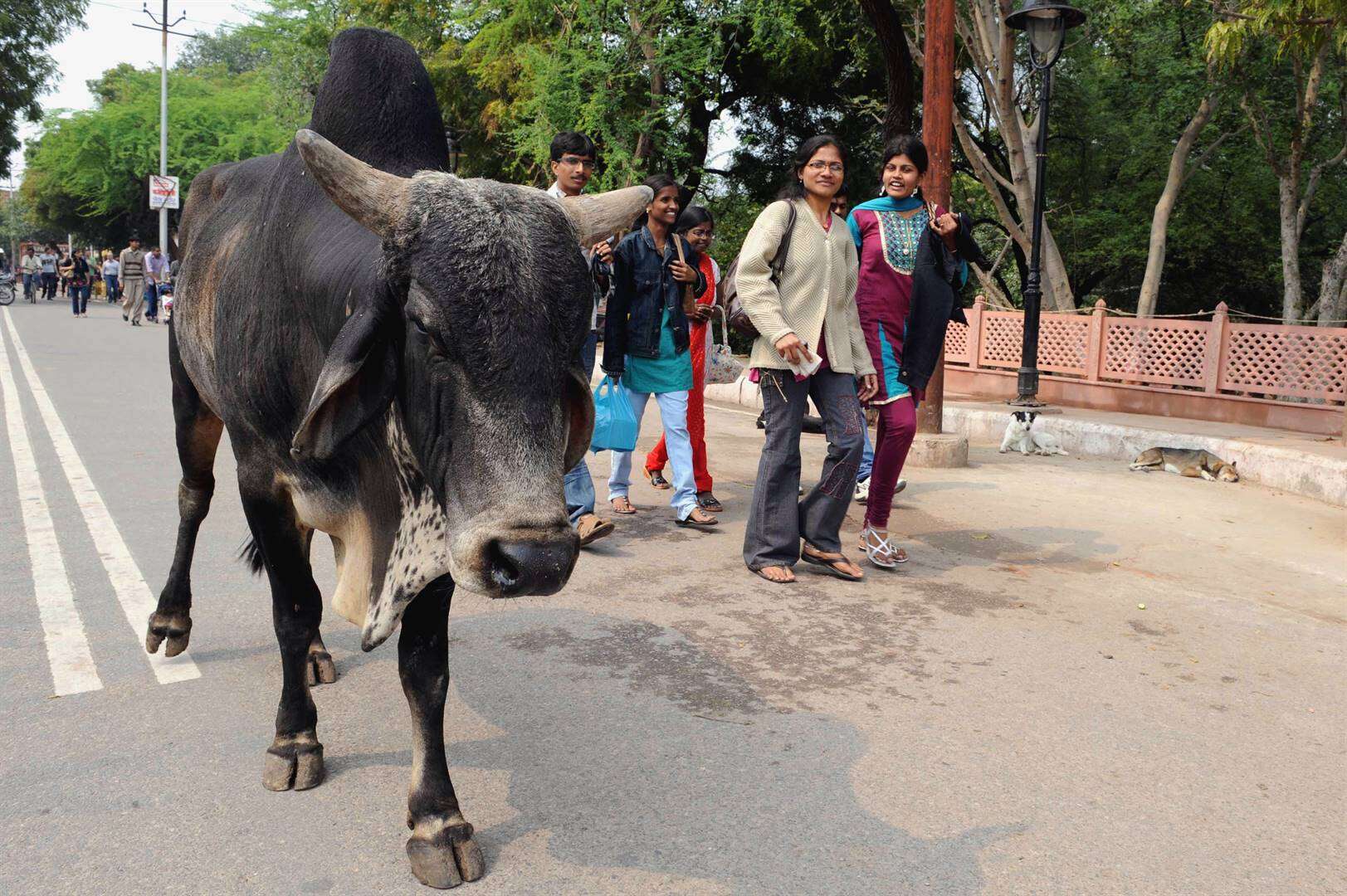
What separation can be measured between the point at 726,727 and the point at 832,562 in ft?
6.68

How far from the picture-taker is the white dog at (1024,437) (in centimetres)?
1046

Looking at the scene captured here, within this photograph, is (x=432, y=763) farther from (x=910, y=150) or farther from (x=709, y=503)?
(x=709, y=503)

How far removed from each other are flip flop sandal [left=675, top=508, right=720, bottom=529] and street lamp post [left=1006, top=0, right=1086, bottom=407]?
19.1 ft

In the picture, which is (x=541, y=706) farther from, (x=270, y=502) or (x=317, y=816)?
(x=270, y=502)

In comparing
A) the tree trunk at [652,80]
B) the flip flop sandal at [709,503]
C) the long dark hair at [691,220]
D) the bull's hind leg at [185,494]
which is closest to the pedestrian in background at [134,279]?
the tree trunk at [652,80]

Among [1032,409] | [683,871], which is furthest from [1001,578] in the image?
[1032,409]

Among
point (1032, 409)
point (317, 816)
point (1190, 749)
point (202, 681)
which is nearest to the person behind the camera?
point (317, 816)

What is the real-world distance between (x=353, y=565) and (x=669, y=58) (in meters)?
15.6

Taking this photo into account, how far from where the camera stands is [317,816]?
2.91 metres

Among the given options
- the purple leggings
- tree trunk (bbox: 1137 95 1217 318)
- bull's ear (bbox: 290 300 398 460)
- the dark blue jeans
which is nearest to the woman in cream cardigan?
the purple leggings

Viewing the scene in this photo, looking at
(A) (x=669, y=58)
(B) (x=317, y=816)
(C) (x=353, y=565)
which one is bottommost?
(B) (x=317, y=816)

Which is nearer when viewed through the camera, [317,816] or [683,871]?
[683,871]

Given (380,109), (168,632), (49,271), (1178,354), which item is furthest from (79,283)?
(380,109)

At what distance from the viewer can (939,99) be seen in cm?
878
